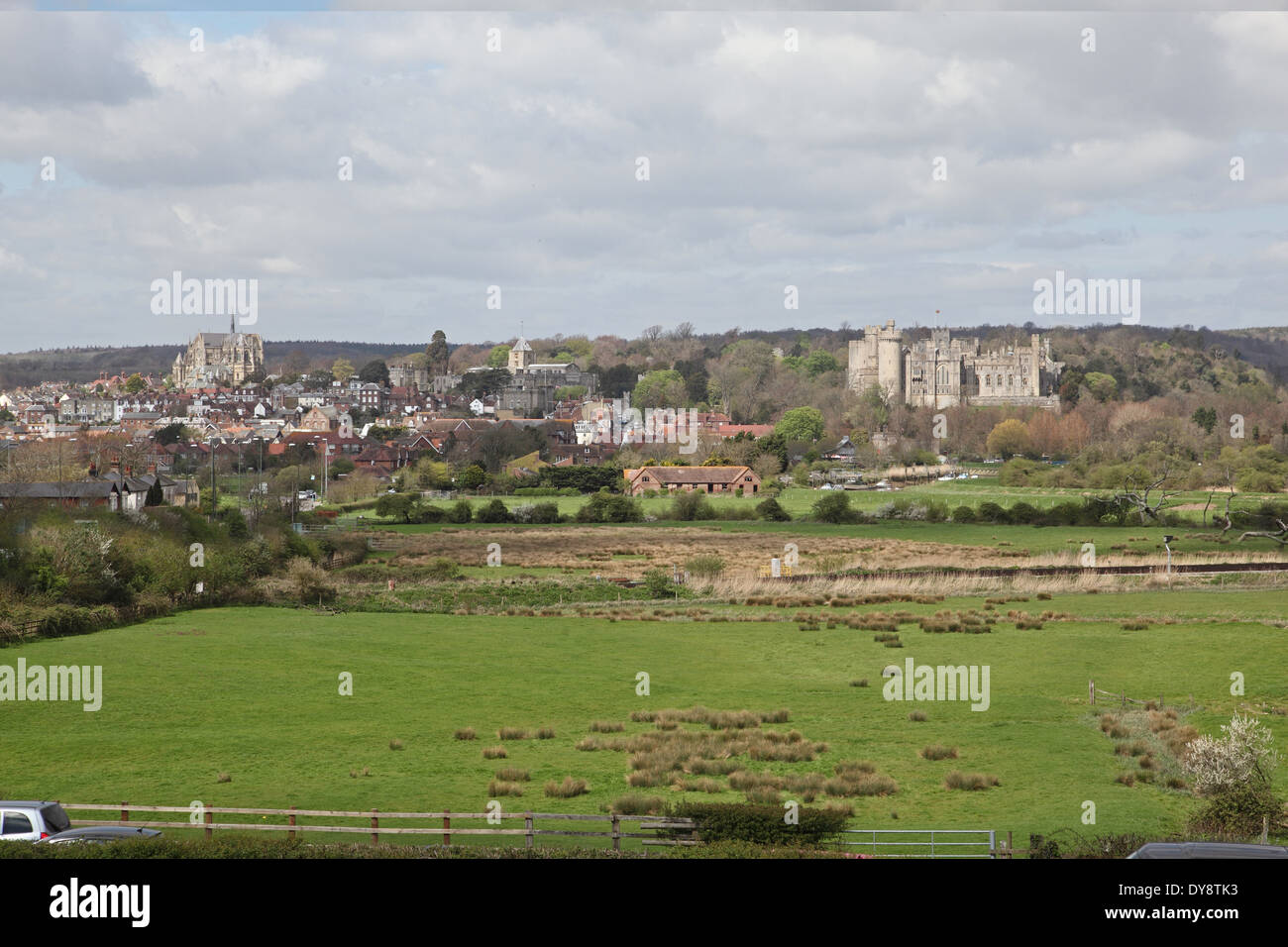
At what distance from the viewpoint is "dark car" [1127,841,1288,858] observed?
1020 cm

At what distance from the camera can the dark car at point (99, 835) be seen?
11.5 meters

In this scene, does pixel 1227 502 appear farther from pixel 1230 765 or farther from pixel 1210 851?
pixel 1210 851

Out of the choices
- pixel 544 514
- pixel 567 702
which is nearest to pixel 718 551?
pixel 544 514

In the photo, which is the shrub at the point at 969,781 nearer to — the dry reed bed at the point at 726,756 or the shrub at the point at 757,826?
the dry reed bed at the point at 726,756

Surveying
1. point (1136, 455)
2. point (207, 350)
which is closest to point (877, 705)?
point (1136, 455)

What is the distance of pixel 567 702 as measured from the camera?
23.9 metres

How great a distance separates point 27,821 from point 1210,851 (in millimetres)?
11582

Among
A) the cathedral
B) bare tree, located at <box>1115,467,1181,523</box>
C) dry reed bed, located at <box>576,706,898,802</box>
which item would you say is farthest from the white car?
the cathedral

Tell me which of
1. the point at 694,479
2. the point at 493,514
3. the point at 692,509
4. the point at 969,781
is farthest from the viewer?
the point at 694,479

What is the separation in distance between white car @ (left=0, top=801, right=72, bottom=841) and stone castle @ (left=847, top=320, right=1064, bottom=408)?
134293 millimetres

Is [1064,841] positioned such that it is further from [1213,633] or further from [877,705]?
[1213,633]

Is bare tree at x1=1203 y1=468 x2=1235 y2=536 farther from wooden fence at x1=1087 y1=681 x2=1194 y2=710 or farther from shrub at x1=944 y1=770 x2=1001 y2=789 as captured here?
shrub at x1=944 y1=770 x2=1001 y2=789

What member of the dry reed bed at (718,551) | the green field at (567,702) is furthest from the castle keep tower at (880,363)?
the green field at (567,702)
